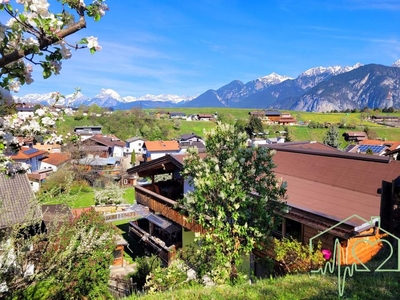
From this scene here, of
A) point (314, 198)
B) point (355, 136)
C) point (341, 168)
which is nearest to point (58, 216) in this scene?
point (314, 198)

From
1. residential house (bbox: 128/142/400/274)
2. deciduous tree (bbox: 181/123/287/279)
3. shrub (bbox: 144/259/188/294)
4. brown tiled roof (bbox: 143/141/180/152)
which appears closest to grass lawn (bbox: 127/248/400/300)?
residential house (bbox: 128/142/400/274)

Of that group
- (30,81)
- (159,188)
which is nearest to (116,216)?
(159,188)

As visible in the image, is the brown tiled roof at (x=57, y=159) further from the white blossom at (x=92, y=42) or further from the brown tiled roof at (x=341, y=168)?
the white blossom at (x=92, y=42)

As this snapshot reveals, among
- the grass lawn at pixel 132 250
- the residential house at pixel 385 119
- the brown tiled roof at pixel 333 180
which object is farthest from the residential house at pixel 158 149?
the residential house at pixel 385 119

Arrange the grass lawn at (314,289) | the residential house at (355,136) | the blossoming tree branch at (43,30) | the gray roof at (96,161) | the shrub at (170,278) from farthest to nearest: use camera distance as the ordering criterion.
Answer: the residential house at (355,136) → the gray roof at (96,161) → the shrub at (170,278) → the grass lawn at (314,289) → the blossoming tree branch at (43,30)

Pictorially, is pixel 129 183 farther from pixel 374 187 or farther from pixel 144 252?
pixel 374 187

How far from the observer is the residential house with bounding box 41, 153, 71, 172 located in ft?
169

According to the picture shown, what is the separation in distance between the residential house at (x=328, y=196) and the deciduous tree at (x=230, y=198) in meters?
1.98

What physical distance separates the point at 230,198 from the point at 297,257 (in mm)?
3691

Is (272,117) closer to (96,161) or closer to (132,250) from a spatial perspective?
(96,161)

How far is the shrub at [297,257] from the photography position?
8.41 meters

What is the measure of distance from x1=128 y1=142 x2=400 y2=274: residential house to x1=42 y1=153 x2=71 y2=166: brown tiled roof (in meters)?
39.5

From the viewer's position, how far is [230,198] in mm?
6969

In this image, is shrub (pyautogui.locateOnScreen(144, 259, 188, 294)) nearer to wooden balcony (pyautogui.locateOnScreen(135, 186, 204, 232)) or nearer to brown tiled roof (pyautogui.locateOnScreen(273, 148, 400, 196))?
wooden balcony (pyautogui.locateOnScreen(135, 186, 204, 232))
